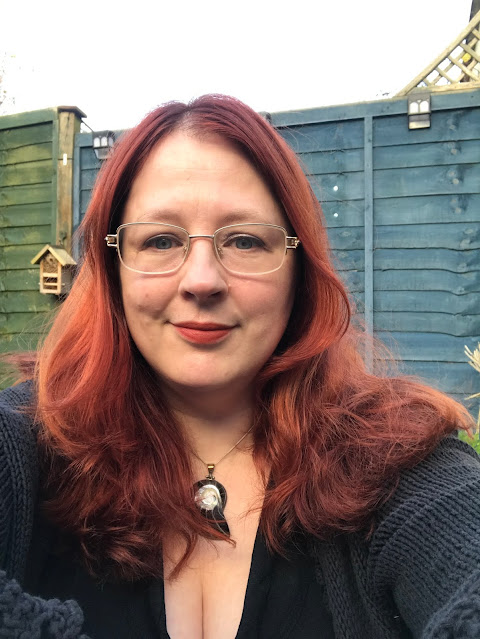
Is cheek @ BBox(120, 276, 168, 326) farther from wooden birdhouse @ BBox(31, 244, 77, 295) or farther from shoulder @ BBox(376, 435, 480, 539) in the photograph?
wooden birdhouse @ BBox(31, 244, 77, 295)

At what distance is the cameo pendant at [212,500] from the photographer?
1211mm

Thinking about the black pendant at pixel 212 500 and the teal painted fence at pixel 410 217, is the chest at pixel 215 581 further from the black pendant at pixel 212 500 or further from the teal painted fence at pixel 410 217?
the teal painted fence at pixel 410 217

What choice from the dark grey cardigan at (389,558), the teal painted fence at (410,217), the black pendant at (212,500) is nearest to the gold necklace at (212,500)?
the black pendant at (212,500)

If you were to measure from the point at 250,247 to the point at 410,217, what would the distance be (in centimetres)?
272

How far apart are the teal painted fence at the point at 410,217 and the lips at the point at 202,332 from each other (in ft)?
8.11

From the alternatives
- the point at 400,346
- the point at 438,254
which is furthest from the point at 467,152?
the point at 400,346

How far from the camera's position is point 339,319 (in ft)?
4.40

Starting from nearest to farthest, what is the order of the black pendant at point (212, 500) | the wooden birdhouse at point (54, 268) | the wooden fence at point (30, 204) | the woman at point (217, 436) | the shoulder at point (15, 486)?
the shoulder at point (15, 486) → the woman at point (217, 436) → the black pendant at point (212, 500) → the wooden birdhouse at point (54, 268) → the wooden fence at point (30, 204)

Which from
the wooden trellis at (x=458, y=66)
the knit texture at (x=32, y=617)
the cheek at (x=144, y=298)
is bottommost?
the knit texture at (x=32, y=617)

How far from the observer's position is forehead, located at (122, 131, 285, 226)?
1.15 metres

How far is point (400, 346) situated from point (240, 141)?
8.99 feet

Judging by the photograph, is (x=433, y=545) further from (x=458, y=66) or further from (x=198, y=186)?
(x=458, y=66)

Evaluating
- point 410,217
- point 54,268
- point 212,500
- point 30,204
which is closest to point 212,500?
point 212,500

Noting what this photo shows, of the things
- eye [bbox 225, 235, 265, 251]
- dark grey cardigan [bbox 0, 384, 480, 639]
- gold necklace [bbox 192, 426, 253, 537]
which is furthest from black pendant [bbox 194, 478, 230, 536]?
eye [bbox 225, 235, 265, 251]
